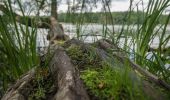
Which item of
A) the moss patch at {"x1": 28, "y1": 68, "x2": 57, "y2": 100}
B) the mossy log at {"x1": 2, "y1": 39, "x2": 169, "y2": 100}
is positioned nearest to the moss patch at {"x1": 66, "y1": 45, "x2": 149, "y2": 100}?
the mossy log at {"x1": 2, "y1": 39, "x2": 169, "y2": 100}

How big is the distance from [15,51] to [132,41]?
2.88ft

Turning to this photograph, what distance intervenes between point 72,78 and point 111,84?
163mm

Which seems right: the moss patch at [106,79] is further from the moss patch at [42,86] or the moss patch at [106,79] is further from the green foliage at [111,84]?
the moss patch at [42,86]

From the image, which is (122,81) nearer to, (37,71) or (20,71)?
(37,71)

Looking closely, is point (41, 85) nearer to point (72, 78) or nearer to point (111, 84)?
point (72, 78)

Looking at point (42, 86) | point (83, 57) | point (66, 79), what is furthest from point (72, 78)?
point (83, 57)

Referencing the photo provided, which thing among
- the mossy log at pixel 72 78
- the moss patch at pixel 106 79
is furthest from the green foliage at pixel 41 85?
the moss patch at pixel 106 79

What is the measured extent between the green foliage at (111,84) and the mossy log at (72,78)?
0.04 feet

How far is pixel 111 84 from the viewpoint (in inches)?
55.3

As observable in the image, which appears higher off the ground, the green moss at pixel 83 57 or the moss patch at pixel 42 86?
the green moss at pixel 83 57

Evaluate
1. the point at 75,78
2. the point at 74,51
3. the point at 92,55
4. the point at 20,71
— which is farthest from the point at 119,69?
the point at 20,71

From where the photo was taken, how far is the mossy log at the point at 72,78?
4.34 ft

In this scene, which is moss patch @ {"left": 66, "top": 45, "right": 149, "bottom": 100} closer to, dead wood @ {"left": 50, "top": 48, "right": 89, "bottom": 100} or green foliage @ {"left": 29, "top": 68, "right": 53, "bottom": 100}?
dead wood @ {"left": 50, "top": 48, "right": 89, "bottom": 100}

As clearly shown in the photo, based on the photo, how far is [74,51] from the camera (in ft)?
6.66
